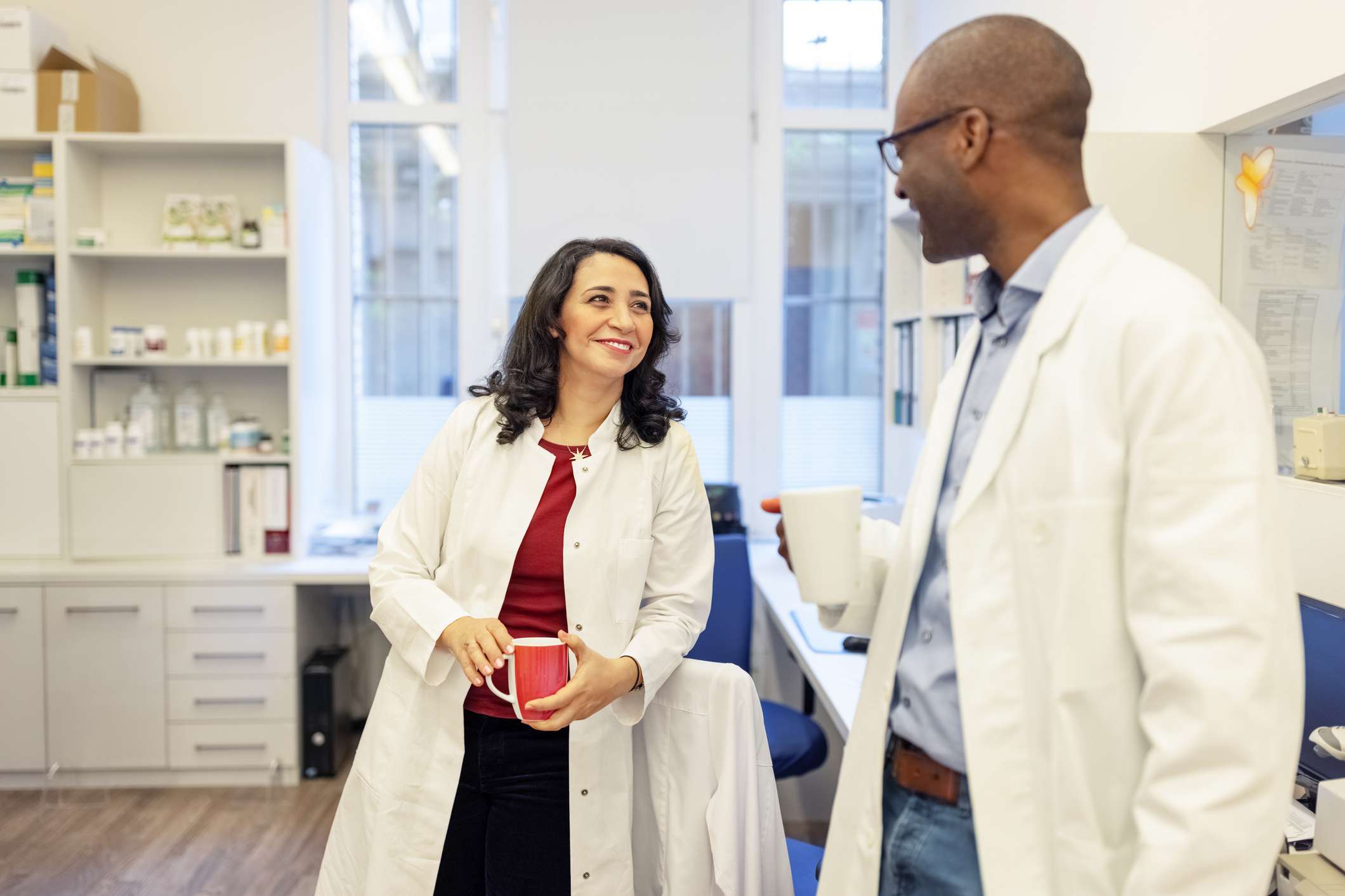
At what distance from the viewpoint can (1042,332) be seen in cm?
95

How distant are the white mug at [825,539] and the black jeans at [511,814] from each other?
67cm

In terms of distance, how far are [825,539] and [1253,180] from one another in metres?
1.37

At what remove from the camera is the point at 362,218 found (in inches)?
155

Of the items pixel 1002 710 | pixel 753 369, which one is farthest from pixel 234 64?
pixel 1002 710

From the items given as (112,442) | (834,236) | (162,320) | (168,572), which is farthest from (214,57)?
(834,236)

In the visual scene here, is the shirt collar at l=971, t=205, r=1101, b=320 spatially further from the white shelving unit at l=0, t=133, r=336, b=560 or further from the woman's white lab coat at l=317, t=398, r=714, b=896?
the white shelving unit at l=0, t=133, r=336, b=560

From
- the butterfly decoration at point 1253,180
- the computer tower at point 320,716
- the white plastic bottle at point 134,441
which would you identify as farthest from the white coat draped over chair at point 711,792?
the white plastic bottle at point 134,441

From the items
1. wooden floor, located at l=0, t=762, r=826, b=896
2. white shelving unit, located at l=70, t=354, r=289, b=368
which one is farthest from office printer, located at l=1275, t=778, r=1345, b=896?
white shelving unit, located at l=70, t=354, r=289, b=368

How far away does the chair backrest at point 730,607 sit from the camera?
2.79m

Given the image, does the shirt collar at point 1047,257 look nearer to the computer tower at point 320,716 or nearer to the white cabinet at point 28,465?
the computer tower at point 320,716

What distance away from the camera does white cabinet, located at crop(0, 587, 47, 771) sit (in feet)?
11.0

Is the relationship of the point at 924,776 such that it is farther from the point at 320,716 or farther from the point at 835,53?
the point at 835,53

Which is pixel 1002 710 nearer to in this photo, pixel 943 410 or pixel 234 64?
pixel 943 410

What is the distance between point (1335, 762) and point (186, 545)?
332 centimetres
